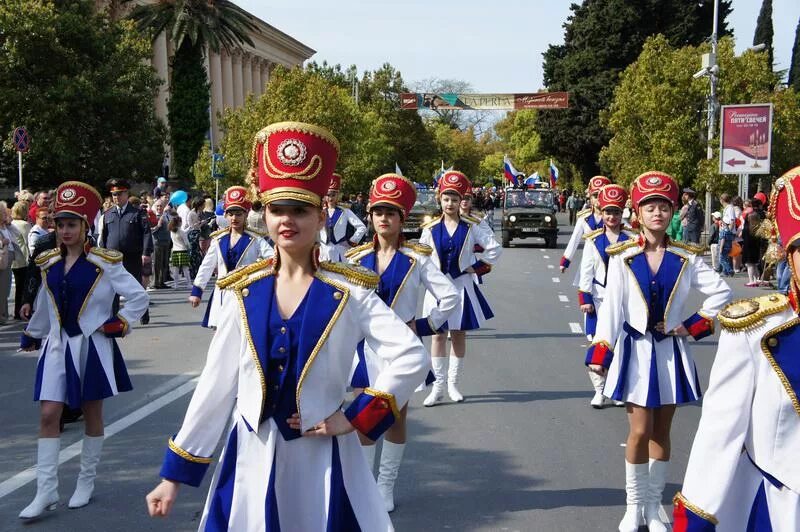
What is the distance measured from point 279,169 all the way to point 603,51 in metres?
56.7

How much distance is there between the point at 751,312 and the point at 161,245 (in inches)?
747

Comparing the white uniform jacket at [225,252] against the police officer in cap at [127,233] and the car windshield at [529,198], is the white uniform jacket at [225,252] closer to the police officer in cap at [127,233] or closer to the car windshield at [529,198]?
the police officer in cap at [127,233]

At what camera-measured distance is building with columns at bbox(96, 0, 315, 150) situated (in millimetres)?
72944

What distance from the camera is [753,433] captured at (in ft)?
9.98

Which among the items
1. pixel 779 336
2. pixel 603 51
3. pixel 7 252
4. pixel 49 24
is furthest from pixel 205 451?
pixel 603 51

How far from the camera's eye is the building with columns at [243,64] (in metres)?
72.9

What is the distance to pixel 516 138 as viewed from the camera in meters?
106

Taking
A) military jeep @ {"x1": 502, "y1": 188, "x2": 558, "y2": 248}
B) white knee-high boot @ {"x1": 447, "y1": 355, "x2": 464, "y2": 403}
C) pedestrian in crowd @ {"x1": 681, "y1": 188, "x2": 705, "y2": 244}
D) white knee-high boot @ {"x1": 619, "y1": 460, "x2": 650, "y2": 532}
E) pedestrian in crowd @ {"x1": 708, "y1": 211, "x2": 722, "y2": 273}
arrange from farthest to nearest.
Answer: military jeep @ {"x1": 502, "y1": 188, "x2": 558, "y2": 248} → pedestrian in crowd @ {"x1": 681, "y1": 188, "x2": 705, "y2": 244} → pedestrian in crowd @ {"x1": 708, "y1": 211, "x2": 722, "y2": 273} → white knee-high boot @ {"x1": 447, "y1": 355, "x2": 464, "y2": 403} → white knee-high boot @ {"x1": 619, "y1": 460, "x2": 650, "y2": 532}

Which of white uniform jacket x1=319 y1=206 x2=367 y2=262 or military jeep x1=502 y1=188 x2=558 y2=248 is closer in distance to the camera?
white uniform jacket x1=319 y1=206 x2=367 y2=262

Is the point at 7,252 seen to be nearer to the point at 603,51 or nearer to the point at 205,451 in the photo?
the point at 205,451

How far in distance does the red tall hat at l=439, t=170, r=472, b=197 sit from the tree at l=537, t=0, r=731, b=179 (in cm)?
4511

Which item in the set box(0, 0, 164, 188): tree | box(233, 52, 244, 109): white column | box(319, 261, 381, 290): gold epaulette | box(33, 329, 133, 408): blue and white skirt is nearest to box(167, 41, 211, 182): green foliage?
box(0, 0, 164, 188): tree

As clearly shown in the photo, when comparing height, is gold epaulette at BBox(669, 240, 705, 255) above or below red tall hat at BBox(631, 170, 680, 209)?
below

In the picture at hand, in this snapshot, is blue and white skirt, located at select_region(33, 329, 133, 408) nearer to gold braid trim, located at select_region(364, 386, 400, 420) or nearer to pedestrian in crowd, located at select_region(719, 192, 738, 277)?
gold braid trim, located at select_region(364, 386, 400, 420)
